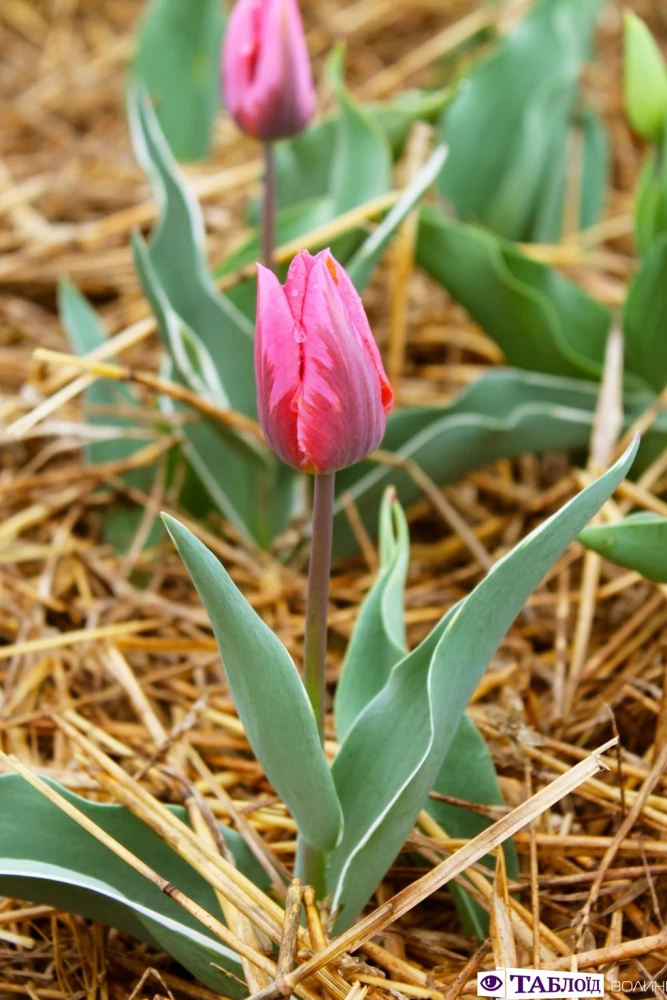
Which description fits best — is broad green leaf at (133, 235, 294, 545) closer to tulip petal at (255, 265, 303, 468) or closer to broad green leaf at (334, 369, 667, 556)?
broad green leaf at (334, 369, 667, 556)

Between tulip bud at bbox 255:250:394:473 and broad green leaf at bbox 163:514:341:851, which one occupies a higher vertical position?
tulip bud at bbox 255:250:394:473

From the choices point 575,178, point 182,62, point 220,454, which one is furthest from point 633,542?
point 182,62

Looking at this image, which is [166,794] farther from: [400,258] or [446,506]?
[400,258]

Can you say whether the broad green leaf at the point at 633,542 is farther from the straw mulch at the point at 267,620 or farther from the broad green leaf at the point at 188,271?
the broad green leaf at the point at 188,271

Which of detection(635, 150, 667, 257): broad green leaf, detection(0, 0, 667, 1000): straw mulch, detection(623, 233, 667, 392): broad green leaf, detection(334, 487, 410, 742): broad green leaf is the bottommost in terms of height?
detection(0, 0, 667, 1000): straw mulch

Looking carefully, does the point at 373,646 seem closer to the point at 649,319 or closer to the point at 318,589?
the point at 318,589

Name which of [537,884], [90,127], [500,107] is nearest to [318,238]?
[500,107]

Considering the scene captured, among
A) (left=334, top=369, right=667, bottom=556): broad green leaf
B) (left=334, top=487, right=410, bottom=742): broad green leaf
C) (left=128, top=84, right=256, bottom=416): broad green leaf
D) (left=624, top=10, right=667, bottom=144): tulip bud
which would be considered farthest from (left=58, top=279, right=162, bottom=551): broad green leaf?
(left=624, top=10, right=667, bottom=144): tulip bud
